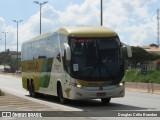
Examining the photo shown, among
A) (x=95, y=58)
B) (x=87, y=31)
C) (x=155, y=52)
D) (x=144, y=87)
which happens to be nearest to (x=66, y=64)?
(x=95, y=58)

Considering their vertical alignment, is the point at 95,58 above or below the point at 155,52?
below

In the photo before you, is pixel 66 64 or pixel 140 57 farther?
pixel 140 57

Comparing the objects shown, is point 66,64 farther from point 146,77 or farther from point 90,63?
point 146,77

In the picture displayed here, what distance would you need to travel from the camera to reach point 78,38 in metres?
22.3

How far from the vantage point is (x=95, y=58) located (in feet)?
72.3

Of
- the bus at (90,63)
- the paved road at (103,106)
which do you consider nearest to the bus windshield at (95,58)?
the bus at (90,63)

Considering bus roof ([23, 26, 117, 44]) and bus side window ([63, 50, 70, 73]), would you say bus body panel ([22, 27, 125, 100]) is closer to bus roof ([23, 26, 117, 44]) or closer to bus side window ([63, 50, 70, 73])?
bus roof ([23, 26, 117, 44])

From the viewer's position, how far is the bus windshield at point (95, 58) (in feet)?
71.8

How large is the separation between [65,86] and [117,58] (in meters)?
2.64

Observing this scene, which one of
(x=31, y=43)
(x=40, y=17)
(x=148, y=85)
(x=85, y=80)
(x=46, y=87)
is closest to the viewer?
(x=85, y=80)

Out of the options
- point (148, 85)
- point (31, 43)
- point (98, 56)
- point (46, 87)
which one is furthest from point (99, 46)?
point (148, 85)


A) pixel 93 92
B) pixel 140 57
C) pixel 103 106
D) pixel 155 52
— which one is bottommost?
pixel 103 106

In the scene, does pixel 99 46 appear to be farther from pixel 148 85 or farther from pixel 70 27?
pixel 148 85

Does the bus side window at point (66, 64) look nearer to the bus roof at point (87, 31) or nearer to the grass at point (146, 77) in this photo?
A: the bus roof at point (87, 31)
